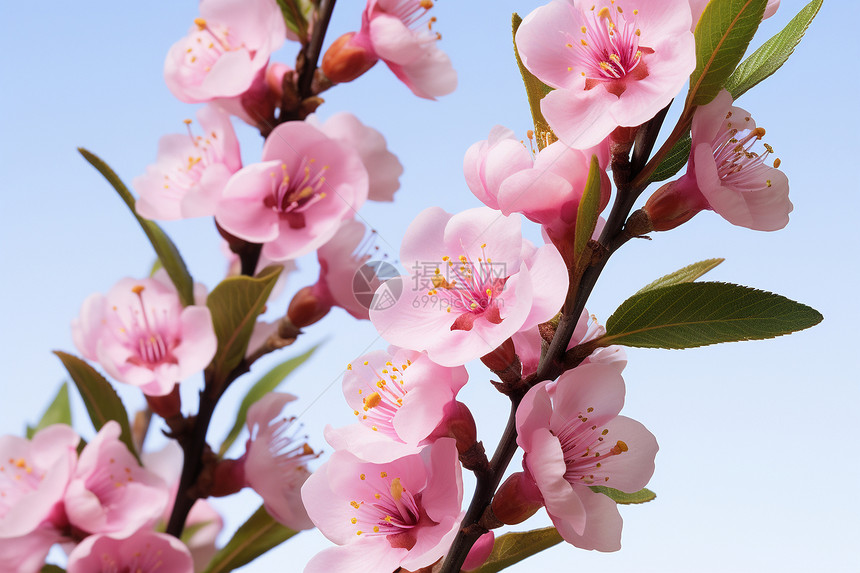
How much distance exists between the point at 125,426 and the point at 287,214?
1.40 ft

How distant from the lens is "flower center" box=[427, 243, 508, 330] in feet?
2.23

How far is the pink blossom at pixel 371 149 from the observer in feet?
4.37

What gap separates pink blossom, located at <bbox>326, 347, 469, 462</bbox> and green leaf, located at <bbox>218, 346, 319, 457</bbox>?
2.47ft

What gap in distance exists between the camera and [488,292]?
690 millimetres

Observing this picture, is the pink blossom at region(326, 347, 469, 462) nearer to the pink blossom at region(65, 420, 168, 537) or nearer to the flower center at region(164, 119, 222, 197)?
the pink blossom at region(65, 420, 168, 537)

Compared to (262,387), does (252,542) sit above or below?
below

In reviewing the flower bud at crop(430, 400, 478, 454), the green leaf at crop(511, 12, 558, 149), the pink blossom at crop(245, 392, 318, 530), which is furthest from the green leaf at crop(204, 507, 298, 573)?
the green leaf at crop(511, 12, 558, 149)

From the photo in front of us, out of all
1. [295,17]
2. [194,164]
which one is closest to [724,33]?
[295,17]

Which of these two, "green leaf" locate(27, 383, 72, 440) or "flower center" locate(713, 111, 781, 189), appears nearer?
"flower center" locate(713, 111, 781, 189)

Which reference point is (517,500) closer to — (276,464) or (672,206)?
(672,206)

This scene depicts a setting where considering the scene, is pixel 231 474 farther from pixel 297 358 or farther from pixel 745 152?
pixel 745 152

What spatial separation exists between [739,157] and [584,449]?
1.00ft

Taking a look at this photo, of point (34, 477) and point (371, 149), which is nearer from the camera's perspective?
point (34, 477)

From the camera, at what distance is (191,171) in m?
1.35
